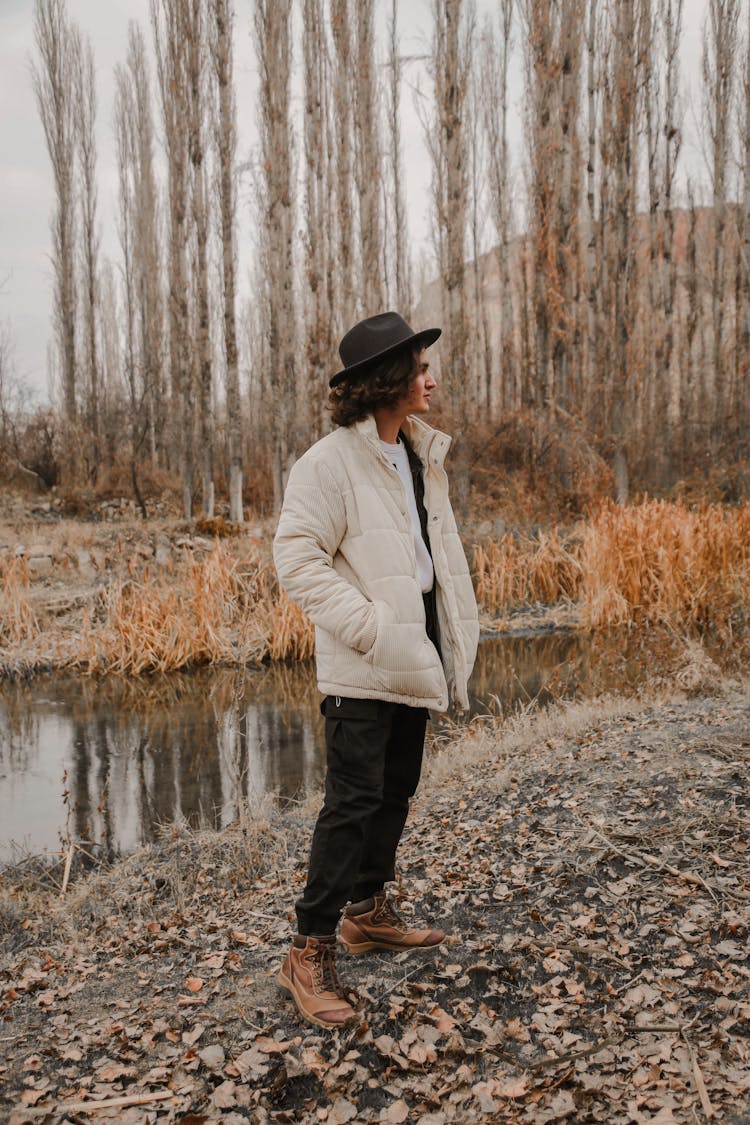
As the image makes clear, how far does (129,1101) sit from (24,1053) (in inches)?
18.9

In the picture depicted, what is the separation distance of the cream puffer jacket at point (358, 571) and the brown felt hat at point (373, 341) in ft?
0.56

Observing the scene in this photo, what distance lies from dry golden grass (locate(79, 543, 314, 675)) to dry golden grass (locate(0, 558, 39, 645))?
688 millimetres

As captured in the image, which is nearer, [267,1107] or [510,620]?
[267,1107]

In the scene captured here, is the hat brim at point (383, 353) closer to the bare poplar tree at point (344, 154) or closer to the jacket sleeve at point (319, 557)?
the jacket sleeve at point (319, 557)

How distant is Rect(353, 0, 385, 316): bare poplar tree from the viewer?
16469 mm

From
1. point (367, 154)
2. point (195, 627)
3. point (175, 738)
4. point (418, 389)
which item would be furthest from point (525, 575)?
point (367, 154)

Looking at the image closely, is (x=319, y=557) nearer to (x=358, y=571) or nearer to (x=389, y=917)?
(x=358, y=571)

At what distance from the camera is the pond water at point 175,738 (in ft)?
18.0

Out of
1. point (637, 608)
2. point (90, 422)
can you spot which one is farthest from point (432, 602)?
point (90, 422)

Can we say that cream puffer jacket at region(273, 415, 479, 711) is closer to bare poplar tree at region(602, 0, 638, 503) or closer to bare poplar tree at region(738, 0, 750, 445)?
bare poplar tree at region(602, 0, 638, 503)

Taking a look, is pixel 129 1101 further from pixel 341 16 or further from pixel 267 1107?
pixel 341 16

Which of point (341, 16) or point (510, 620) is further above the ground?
point (341, 16)

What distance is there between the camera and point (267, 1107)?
7.37 ft

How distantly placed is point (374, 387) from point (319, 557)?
20.8 inches
